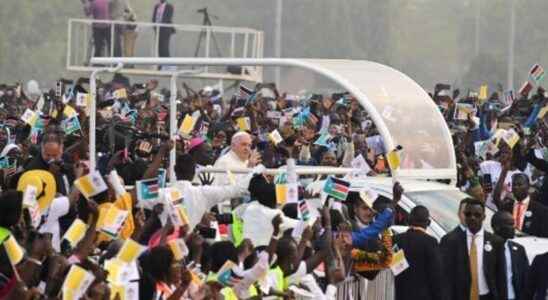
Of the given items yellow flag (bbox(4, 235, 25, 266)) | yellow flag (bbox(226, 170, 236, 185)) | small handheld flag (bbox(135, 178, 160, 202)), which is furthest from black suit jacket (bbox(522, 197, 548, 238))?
yellow flag (bbox(4, 235, 25, 266))

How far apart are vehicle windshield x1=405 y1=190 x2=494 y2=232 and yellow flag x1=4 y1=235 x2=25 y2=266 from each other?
6.05 meters

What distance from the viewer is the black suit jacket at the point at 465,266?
1399 centimetres

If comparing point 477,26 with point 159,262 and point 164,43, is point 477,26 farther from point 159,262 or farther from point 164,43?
point 159,262

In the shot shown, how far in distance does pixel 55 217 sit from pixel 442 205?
4.42m

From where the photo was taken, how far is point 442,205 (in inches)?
628

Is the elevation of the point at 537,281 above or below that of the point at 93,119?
below

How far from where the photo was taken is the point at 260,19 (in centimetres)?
4525

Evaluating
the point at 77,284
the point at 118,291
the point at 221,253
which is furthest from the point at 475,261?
the point at 77,284

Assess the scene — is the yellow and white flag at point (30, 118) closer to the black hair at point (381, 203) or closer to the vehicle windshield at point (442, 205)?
the vehicle windshield at point (442, 205)

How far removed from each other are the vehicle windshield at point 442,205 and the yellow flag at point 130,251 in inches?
222

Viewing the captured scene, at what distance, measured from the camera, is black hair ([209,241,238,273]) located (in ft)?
37.4

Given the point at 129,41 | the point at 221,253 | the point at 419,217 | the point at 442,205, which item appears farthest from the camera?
the point at 129,41

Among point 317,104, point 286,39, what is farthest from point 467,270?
point 286,39

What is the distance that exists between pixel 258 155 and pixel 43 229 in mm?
4653
